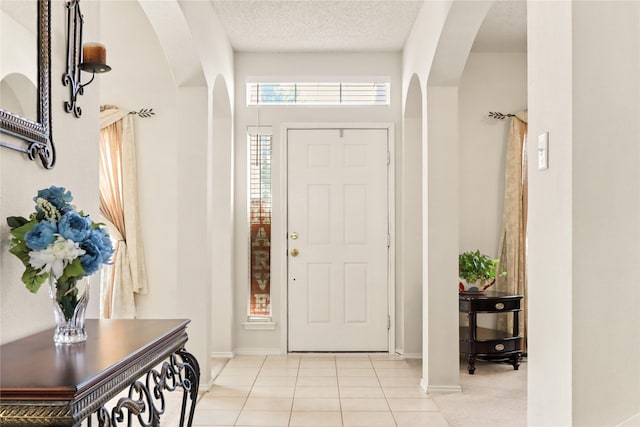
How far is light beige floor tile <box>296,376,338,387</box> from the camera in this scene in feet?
13.6

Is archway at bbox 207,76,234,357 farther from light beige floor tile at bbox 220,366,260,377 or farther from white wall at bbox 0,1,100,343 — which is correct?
white wall at bbox 0,1,100,343

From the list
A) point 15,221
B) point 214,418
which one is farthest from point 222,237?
point 15,221

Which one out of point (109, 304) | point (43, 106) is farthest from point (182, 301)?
point (43, 106)

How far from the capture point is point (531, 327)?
189 centimetres

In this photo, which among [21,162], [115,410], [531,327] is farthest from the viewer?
[531,327]

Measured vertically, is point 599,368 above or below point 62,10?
below

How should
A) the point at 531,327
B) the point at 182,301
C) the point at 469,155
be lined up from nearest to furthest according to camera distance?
the point at 531,327, the point at 182,301, the point at 469,155

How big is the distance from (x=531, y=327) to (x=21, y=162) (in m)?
1.70

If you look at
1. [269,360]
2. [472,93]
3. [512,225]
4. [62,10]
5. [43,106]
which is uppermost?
[472,93]

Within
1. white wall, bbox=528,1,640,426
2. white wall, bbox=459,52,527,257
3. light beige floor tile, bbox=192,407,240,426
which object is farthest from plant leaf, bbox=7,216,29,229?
white wall, bbox=459,52,527,257

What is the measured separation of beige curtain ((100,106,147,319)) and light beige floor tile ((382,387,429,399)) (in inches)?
89.8

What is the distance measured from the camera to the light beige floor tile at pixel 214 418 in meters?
3.31

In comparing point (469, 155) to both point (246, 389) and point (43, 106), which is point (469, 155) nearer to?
point (246, 389)

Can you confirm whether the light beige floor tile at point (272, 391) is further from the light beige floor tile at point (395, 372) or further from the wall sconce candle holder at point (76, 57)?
the wall sconce candle holder at point (76, 57)
